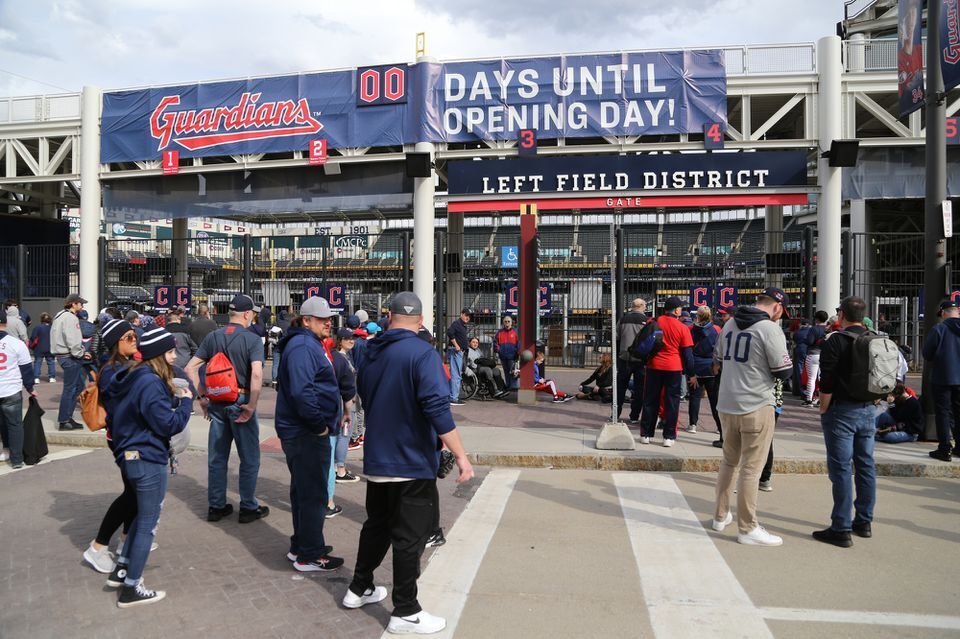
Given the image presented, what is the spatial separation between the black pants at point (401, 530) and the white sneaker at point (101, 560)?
6.61ft

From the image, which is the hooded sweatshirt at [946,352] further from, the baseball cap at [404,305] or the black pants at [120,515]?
the black pants at [120,515]

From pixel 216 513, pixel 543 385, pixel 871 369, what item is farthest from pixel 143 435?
pixel 543 385

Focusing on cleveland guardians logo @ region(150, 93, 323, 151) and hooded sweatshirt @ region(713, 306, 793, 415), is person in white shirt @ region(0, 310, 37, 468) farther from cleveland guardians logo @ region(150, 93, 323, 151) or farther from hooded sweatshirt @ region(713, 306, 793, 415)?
cleveland guardians logo @ region(150, 93, 323, 151)

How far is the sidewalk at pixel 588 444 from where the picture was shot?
323 inches

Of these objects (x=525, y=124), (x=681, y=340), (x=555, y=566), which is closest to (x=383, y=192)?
(x=525, y=124)

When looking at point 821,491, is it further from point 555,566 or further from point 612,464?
point 555,566

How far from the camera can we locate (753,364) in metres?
5.66

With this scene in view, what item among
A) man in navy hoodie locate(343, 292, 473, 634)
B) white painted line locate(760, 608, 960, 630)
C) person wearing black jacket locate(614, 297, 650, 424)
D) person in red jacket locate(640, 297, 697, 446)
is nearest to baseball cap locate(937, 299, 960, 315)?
person in red jacket locate(640, 297, 697, 446)

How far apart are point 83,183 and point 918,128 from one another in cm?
2167

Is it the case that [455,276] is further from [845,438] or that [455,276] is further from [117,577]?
[117,577]

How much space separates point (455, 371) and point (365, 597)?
8615 millimetres

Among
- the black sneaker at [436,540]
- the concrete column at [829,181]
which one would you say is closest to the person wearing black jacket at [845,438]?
the black sneaker at [436,540]

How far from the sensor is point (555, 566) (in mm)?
5031

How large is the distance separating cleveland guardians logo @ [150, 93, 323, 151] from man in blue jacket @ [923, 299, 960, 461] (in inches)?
562
